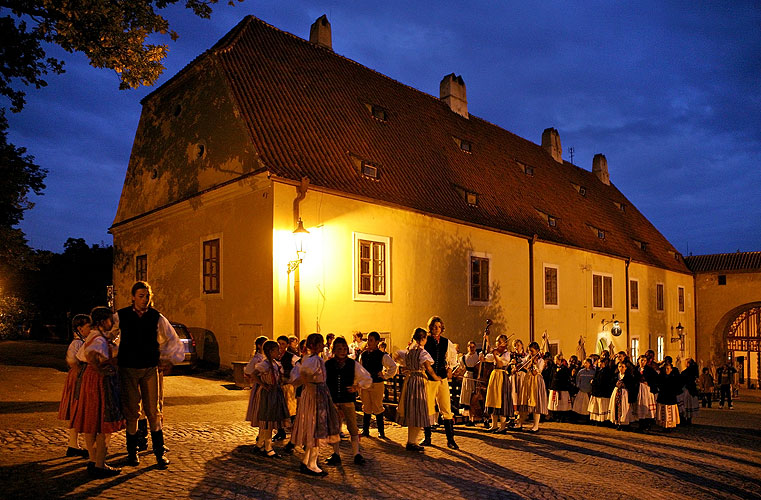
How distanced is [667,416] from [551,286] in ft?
39.5

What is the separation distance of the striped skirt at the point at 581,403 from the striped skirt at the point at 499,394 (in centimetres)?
333

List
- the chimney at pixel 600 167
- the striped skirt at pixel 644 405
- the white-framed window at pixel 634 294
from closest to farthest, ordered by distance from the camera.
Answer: the striped skirt at pixel 644 405
the white-framed window at pixel 634 294
the chimney at pixel 600 167

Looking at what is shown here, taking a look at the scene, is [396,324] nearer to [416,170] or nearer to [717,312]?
[416,170]

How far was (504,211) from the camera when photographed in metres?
22.8

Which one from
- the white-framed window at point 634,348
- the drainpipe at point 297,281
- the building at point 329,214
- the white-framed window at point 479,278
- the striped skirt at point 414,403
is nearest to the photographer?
the striped skirt at point 414,403

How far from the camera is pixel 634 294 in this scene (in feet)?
101

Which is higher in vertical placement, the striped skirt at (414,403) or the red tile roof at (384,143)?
the red tile roof at (384,143)

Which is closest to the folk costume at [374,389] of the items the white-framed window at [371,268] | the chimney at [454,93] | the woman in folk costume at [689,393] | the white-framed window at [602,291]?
the white-framed window at [371,268]

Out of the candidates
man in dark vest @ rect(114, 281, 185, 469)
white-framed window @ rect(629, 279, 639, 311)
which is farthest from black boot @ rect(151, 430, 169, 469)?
white-framed window @ rect(629, 279, 639, 311)

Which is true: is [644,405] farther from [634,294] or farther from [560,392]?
[634,294]

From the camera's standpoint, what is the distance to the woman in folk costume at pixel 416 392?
8.58 m

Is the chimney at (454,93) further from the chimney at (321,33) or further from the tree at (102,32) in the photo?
the tree at (102,32)

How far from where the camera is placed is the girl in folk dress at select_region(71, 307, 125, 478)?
6207mm

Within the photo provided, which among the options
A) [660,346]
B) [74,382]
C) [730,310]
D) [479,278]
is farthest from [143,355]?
[730,310]
